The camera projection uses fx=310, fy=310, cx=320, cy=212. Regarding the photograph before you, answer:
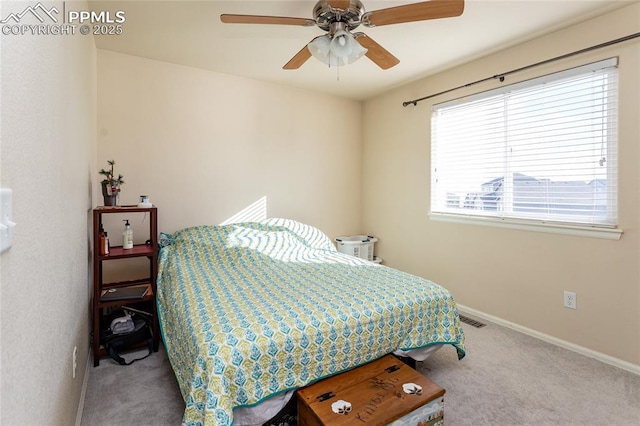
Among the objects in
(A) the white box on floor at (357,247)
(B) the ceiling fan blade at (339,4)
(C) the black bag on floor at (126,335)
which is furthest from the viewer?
(A) the white box on floor at (357,247)

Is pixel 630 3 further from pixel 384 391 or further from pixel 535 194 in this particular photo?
pixel 384 391

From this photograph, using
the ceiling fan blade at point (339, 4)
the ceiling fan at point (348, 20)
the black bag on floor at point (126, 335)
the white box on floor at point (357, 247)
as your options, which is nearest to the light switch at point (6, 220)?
the ceiling fan at point (348, 20)

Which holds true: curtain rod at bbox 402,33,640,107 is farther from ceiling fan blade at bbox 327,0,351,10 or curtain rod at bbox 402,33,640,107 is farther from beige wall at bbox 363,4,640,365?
ceiling fan blade at bbox 327,0,351,10

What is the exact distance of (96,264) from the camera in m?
2.27

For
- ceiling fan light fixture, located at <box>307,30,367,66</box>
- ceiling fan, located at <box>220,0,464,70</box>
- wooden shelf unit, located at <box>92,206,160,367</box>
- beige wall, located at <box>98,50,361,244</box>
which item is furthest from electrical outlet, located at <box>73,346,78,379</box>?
ceiling fan light fixture, located at <box>307,30,367,66</box>

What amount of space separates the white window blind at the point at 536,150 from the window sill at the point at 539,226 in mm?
43

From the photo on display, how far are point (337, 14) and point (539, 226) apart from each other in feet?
7.63

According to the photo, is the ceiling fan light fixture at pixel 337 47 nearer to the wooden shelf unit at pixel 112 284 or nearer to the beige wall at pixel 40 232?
the beige wall at pixel 40 232

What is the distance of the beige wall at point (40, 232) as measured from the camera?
73 centimetres

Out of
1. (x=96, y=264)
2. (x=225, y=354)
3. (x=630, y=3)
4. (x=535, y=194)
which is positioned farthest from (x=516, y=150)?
(x=96, y=264)

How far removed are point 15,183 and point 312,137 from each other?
3.46 m

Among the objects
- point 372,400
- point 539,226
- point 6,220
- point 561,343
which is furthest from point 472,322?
point 6,220

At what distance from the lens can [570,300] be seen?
2479 millimetres

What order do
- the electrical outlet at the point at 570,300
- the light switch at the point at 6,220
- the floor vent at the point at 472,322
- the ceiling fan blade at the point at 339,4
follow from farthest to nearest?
the floor vent at the point at 472,322 → the electrical outlet at the point at 570,300 → the ceiling fan blade at the point at 339,4 → the light switch at the point at 6,220
